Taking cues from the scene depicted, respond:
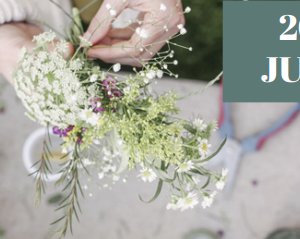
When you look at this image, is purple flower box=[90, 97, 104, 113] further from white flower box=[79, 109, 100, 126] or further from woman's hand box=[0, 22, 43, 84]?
woman's hand box=[0, 22, 43, 84]

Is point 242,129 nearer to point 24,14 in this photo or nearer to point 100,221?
point 100,221

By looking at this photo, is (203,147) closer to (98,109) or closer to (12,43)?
(98,109)

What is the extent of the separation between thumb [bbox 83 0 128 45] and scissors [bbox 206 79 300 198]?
57 centimetres

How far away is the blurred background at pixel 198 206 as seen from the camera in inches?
42.4

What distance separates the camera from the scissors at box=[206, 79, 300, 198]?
1054mm

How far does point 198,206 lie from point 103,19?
26.8 inches

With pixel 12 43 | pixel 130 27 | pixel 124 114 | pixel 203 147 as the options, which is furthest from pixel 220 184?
pixel 12 43

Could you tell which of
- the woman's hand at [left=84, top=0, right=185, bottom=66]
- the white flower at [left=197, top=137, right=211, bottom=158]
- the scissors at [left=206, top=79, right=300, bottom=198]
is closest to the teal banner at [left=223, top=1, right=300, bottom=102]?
the scissors at [left=206, top=79, right=300, bottom=198]

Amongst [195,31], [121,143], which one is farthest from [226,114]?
[121,143]

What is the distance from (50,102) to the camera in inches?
19.5

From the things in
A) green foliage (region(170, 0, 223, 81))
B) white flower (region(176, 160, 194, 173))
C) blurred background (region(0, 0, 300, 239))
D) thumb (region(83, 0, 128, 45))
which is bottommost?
blurred background (region(0, 0, 300, 239))

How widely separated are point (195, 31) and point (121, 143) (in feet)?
2.56

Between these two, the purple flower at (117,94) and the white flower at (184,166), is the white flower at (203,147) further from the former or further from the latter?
the purple flower at (117,94)

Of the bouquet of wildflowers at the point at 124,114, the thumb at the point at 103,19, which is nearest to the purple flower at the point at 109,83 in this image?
the bouquet of wildflowers at the point at 124,114
